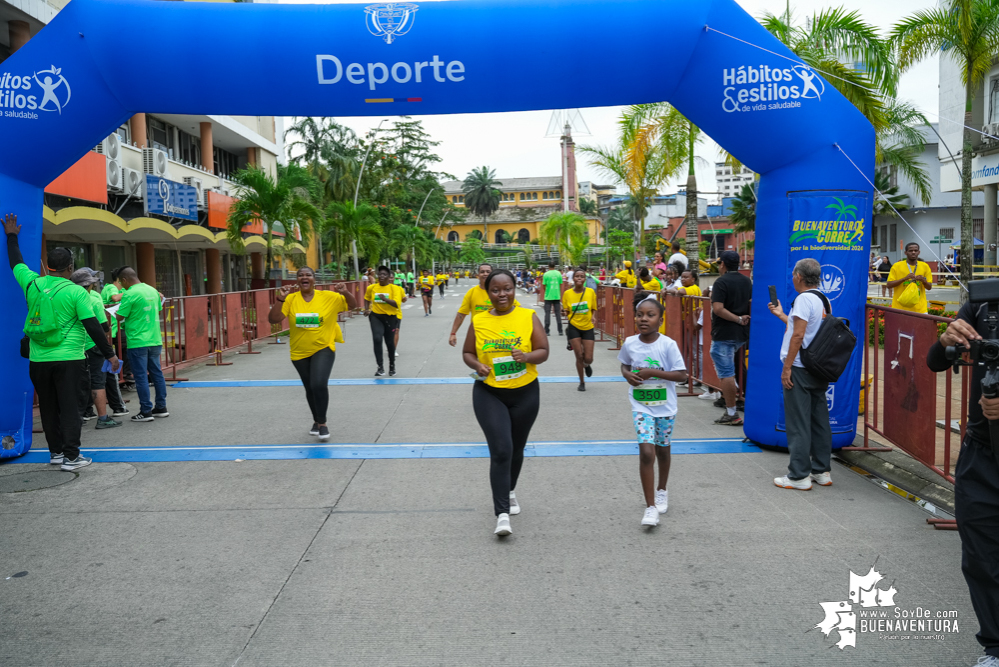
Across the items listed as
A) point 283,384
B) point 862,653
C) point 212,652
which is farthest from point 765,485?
point 283,384

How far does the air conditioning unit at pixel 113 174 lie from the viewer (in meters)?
19.5

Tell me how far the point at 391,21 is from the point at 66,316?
385 centimetres

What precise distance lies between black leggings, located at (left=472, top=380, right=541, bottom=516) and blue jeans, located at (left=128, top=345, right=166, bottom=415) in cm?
548

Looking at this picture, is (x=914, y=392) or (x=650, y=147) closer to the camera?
(x=914, y=392)

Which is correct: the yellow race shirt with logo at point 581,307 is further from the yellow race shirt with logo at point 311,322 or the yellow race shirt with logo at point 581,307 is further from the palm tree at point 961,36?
the palm tree at point 961,36

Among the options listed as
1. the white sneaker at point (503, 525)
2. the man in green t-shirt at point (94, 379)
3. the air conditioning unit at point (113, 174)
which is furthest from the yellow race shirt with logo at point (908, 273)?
the air conditioning unit at point (113, 174)

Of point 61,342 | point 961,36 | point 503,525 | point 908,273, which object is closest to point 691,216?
point 961,36

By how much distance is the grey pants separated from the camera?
6.01 metres

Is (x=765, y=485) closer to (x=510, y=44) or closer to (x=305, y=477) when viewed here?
(x=305, y=477)

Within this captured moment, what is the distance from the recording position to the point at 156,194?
2220 cm

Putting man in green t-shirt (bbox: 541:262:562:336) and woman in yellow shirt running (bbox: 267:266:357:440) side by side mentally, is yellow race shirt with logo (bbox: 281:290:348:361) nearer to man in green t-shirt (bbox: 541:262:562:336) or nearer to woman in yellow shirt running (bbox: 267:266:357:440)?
woman in yellow shirt running (bbox: 267:266:357:440)

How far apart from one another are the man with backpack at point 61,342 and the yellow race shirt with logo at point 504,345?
344 centimetres

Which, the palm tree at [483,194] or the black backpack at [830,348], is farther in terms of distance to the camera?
the palm tree at [483,194]

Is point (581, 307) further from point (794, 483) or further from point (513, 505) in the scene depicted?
point (513, 505)
